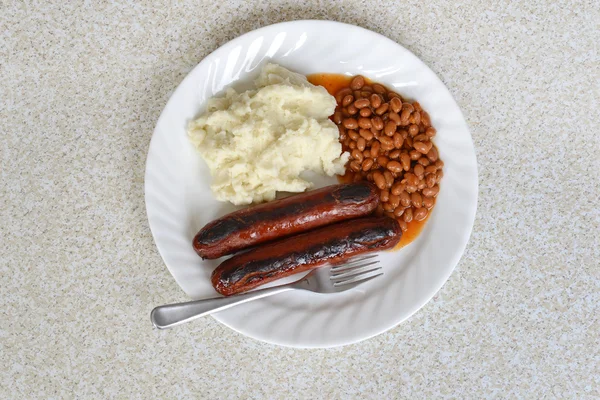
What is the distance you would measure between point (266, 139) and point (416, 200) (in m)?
0.73

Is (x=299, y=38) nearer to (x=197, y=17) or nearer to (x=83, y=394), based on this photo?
(x=197, y=17)

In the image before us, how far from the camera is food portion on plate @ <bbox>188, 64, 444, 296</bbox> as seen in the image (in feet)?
7.24

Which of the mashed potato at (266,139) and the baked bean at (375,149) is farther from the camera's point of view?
the baked bean at (375,149)

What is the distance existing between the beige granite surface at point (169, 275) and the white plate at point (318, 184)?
20cm

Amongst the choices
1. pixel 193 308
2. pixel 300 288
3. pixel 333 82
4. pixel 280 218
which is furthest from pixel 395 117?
pixel 193 308

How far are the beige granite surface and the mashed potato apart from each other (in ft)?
1.33

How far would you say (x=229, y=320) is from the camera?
2232mm

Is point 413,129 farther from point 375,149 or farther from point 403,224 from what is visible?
point 403,224

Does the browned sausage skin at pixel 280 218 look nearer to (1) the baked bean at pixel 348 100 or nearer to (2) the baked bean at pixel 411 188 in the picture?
(2) the baked bean at pixel 411 188

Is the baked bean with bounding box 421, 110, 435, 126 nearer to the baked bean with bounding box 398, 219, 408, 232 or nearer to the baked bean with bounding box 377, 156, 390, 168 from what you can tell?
the baked bean with bounding box 377, 156, 390, 168

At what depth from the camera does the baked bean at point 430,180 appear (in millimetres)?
2383

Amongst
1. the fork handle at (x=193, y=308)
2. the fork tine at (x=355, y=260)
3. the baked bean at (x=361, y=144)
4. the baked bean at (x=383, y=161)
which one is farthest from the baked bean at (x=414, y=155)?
the fork handle at (x=193, y=308)

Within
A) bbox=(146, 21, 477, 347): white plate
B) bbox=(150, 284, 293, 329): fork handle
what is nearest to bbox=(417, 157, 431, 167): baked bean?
bbox=(146, 21, 477, 347): white plate

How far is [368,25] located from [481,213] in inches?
41.6
